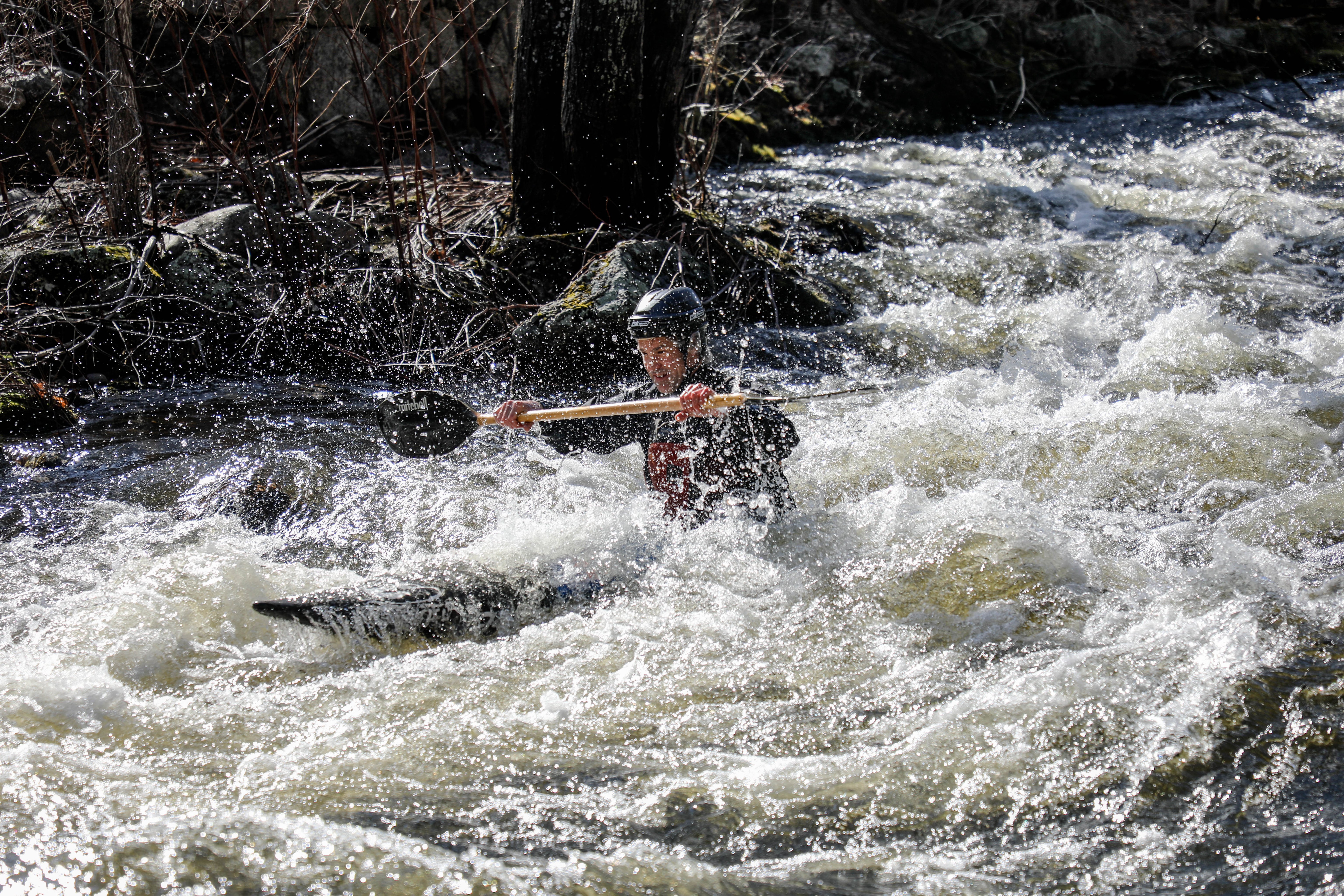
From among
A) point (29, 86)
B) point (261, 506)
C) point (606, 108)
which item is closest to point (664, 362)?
point (261, 506)

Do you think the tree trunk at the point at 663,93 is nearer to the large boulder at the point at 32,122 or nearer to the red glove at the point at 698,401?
the red glove at the point at 698,401

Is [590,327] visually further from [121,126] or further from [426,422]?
[121,126]

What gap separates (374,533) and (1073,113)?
11117 millimetres

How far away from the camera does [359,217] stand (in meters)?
7.46

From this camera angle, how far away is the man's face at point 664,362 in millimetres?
4184

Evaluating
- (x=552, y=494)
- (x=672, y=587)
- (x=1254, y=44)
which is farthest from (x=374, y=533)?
(x=1254, y=44)

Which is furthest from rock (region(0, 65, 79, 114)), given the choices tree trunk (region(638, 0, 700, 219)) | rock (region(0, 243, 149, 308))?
tree trunk (region(638, 0, 700, 219))

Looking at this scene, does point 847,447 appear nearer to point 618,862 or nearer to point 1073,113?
point 618,862

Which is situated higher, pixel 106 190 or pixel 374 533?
pixel 106 190

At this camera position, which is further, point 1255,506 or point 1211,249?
point 1211,249

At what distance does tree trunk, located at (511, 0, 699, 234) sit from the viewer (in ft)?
21.4

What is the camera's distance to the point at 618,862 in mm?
2359

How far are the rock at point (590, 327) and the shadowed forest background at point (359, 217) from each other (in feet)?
0.05

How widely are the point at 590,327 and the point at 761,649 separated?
317 cm
